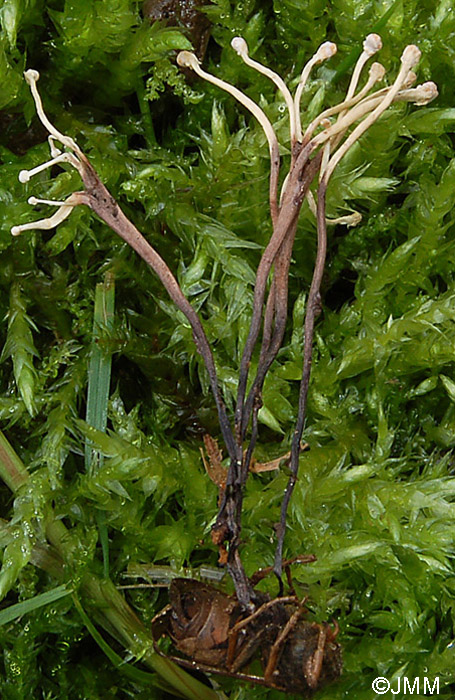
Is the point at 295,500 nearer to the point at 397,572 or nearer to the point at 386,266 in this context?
the point at 397,572

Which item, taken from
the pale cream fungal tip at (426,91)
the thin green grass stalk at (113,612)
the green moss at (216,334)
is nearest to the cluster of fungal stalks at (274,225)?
the pale cream fungal tip at (426,91)

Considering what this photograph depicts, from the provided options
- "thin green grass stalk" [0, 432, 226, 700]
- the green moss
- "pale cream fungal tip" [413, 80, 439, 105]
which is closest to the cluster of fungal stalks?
"pale cream fungal tip" [413, 80, 439, 105]

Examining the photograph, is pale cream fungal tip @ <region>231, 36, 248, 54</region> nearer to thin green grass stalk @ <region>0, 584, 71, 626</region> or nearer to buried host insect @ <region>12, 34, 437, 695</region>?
buried host insect @ <region>12, 34, 437, 695</region>

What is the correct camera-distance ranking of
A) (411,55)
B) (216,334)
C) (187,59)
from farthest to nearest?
(216,334), (187,59), (411,55)

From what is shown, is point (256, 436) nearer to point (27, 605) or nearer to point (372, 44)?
point (27, 605)

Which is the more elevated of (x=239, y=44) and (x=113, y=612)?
(x=239, y=44)

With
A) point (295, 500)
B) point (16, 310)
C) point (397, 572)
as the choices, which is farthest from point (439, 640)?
point (16, 310)

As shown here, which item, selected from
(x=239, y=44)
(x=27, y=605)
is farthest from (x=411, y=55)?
(x=27, y=605)
